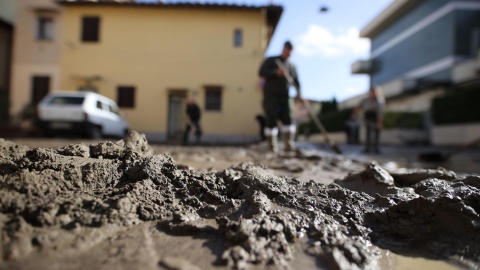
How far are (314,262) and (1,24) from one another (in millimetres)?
17984

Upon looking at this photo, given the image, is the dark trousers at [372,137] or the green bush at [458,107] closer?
the dark trousers at [372,137]

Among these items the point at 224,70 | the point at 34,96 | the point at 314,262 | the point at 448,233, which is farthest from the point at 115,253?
the point at 34,96

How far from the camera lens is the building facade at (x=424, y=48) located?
16.2 meters

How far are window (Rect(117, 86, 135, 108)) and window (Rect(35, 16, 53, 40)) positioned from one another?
13.3 feet

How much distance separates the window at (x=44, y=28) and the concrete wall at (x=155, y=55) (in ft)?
2.67

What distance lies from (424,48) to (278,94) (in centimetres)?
1769

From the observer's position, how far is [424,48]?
19547 mm

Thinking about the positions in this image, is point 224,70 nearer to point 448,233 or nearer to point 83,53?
point 83,53

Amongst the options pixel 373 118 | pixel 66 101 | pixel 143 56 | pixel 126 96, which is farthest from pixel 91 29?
pixel 373 118

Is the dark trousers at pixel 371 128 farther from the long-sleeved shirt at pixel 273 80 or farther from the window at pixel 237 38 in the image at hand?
the window at pixel 237 38

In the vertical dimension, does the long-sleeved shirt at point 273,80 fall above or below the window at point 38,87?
below

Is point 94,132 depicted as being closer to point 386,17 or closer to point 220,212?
point 220,212

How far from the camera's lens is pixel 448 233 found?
1601mm

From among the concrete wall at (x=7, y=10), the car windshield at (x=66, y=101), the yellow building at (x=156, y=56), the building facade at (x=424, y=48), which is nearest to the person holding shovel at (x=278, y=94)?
the car windshield at (x=66, y=101)
